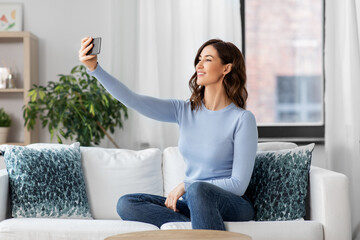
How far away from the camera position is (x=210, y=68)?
2.32m

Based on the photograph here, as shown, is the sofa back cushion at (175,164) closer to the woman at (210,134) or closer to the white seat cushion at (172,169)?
the white seat cushion at (172,169)

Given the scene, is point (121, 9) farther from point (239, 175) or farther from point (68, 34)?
point (239, 175)

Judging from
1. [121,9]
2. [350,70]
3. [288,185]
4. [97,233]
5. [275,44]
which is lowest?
[97,233]

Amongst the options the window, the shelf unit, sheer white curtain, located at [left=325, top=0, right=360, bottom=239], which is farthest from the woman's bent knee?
the shelf unit

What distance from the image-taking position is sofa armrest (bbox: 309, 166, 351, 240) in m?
2.24

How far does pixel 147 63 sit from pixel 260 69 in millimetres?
820

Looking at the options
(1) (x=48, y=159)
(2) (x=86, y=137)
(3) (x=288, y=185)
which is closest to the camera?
(3) (x=288, y=185)

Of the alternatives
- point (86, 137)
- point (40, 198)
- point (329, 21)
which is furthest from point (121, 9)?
point (40, 198)

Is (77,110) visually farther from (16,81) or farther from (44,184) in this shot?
(44,184)

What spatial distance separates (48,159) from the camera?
252 cm

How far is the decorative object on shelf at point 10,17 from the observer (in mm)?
3684

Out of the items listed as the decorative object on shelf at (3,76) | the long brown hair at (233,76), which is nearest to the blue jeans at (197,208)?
the long brown hair at (233,76)

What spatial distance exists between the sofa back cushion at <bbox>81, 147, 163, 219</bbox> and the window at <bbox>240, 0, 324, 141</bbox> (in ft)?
4.33

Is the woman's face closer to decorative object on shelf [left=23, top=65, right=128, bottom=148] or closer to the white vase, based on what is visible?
decorative object on shelf [left=23, top=65, right=128, bottom=148]
